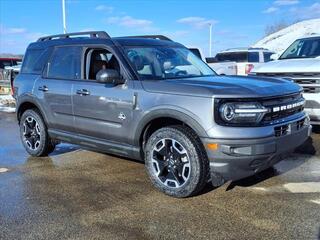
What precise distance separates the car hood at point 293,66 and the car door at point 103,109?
11.5 feet

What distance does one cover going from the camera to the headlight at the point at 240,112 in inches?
175

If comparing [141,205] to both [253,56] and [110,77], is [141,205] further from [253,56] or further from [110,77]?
[253,56]

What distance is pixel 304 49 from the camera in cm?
929

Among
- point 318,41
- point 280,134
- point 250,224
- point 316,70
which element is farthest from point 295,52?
point 250,224

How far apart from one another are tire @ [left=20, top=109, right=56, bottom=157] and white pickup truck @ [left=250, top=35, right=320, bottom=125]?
4.03 metres

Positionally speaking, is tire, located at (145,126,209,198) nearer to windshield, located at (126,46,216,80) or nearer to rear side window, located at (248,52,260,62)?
windshield, located at (126,46,216,80)

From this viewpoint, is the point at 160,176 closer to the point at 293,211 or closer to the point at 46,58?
the point at 293,211

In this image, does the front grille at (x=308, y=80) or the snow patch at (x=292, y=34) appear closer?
the front grille at (x=308, y=80)

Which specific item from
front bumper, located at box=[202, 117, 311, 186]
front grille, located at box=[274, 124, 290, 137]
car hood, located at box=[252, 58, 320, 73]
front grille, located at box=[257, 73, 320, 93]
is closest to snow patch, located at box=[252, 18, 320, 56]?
car hood, located at box=[252, 58, 320, 73]

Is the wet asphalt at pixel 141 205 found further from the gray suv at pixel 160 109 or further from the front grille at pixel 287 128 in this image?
the front grille at pixel 287 128

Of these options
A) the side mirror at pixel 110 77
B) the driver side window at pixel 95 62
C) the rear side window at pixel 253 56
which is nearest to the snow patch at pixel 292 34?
the rear side window at pixel 253 56

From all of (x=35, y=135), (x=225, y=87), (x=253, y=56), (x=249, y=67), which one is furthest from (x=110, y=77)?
(x=253, y=56)

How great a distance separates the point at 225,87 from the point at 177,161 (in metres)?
0.99

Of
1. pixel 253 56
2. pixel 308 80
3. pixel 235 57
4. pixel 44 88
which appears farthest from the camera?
pixel 235 57
